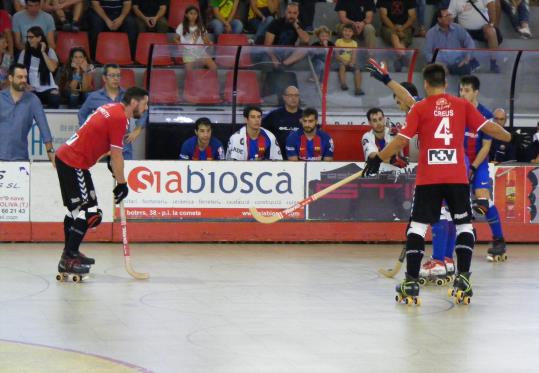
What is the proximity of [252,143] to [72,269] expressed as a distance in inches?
171

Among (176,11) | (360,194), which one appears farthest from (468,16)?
(360,194)


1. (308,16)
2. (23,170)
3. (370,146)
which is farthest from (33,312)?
(308,16)

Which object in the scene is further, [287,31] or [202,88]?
[287,31]

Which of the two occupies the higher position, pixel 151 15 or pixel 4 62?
pixel 151 15

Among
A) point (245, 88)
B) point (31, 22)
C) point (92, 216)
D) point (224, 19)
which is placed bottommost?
point (92, 216)

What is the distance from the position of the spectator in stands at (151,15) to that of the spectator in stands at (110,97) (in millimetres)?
3816

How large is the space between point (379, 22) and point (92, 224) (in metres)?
9.91

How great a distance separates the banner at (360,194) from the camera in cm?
1438

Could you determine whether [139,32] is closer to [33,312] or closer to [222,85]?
[222,85]

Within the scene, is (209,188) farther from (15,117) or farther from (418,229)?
(418,229)

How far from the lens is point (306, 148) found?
48.4 feet

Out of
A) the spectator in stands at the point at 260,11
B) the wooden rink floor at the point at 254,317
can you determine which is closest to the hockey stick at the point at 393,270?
the wooden rink floor at the point at 254,317

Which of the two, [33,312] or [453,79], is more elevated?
[453,79]

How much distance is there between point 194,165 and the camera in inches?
559
